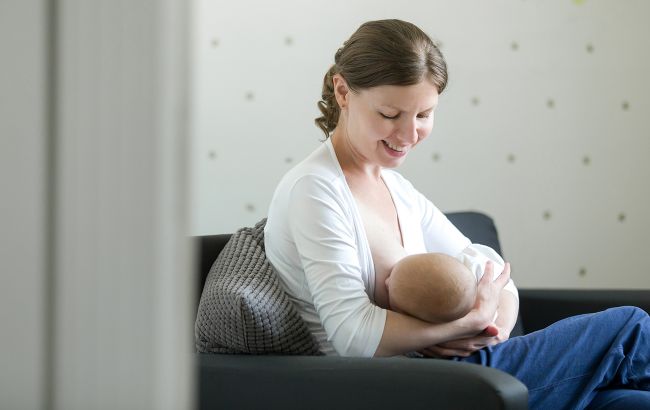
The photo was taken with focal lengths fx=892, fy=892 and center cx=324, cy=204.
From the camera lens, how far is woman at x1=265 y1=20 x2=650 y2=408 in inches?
56.1

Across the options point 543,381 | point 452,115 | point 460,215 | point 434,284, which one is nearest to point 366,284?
point 434,284

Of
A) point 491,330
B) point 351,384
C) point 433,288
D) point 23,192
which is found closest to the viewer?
point 23,192

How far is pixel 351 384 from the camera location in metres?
1.22

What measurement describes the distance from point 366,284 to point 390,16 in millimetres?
1195

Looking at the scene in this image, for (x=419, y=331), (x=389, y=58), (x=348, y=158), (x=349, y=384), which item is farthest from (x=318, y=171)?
(x=349, y=384)

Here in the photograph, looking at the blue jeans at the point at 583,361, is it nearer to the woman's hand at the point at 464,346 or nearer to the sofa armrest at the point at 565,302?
the woman's hand at the point at 464,346

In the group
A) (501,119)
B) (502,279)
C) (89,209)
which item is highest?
(501,119)

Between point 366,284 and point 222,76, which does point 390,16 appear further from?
point 366,284

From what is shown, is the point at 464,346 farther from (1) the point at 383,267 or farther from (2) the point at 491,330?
(1) the point at 383,267

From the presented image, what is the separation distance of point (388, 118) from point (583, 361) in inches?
20.7

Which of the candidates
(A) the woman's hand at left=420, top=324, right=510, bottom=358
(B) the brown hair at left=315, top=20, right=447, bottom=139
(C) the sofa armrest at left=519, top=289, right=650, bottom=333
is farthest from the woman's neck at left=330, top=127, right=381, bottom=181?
(C) the sofa armrest at left=519, top=289, right=650, bottom=333

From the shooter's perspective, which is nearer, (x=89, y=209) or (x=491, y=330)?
(x=89, y=209)

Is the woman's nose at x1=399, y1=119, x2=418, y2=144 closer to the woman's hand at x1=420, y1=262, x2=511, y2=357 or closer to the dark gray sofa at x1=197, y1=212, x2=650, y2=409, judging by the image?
the woman's hand at x1=420, y1=262, x2=511, y2=357

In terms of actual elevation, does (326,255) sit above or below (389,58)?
below
